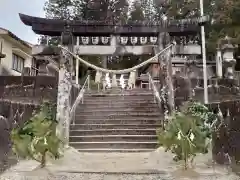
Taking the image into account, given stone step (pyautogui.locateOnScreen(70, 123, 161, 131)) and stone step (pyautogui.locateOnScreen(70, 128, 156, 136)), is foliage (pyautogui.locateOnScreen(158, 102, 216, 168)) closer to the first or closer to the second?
stone step (pyautogui.locateOnScreen(70, 128, 156, 136))

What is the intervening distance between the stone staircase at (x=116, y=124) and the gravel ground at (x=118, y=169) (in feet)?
4.34

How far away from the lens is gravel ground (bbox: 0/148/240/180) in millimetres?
7609

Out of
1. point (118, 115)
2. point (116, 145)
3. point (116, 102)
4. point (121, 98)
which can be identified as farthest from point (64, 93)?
point (121, 98)

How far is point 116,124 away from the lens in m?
13.6

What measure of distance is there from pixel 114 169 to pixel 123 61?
25283 mm

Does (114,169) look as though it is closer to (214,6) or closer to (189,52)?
(189,52)

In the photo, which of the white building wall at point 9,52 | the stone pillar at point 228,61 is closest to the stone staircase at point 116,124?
the stone pillar at point 228,61

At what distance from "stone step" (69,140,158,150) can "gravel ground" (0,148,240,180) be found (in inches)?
47.2

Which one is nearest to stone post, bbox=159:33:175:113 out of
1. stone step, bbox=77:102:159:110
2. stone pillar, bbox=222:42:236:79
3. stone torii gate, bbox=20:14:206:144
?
stone torii gate, bbox=20:14:206:144

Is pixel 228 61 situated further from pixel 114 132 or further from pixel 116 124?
pixel 114 132

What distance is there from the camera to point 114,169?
331 inches

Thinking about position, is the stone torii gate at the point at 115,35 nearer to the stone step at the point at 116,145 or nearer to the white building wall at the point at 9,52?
the stone step at the point at 116,145

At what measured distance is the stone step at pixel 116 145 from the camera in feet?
39.9

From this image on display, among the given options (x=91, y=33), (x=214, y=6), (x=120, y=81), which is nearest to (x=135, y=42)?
(x=91, y=33)
